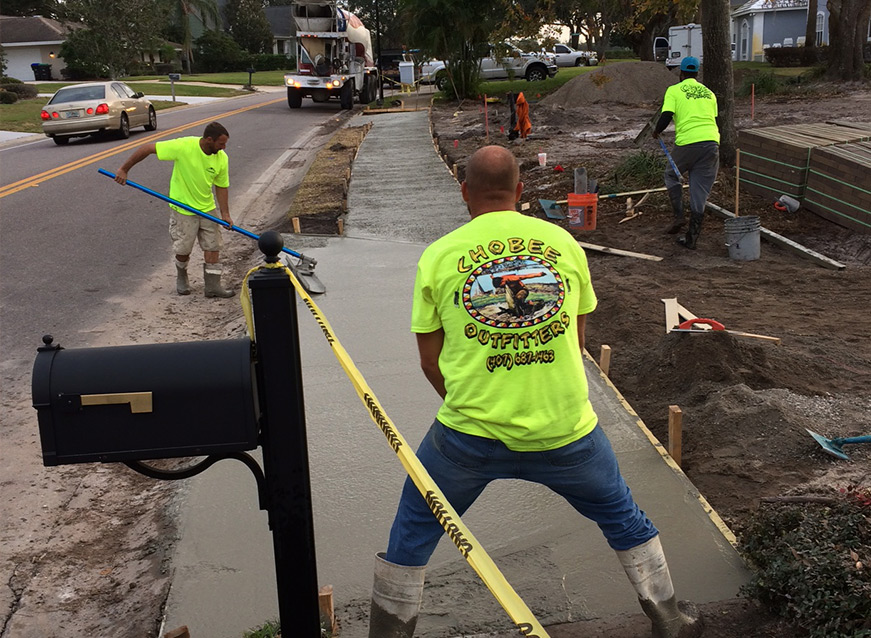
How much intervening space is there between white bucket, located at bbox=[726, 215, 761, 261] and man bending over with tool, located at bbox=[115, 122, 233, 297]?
17.1ft

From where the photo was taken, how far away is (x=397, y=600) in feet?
9.22

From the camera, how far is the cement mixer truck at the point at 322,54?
103 feet

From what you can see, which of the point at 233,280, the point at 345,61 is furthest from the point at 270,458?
the point at 345,61

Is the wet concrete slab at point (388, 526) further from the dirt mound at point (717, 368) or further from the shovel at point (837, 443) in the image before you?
the shovel at point (837, 443)

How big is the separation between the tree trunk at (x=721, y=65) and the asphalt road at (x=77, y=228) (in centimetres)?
761

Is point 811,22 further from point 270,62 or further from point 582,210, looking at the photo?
point 270,62

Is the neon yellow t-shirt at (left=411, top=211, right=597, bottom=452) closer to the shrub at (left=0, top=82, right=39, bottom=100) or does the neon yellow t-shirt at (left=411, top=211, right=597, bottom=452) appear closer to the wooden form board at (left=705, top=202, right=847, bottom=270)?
the wooden form board at (left=705, top=202, right=847, bottom=270)

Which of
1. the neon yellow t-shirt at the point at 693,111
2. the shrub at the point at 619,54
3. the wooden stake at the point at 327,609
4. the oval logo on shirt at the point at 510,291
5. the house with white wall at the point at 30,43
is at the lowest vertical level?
the wooden stake at the point at 327,609

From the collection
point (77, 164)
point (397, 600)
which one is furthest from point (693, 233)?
point (77, 164)

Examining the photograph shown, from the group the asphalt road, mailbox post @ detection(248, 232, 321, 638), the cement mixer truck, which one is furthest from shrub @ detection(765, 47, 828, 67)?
mailbox post @ detection(248, 232, 321, 638)

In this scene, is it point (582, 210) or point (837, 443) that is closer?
point (837, 443)

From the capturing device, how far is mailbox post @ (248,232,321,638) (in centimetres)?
243

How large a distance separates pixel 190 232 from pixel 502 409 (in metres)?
6.46

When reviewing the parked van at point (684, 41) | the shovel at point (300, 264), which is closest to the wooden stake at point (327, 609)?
the shovel at point (300, 264)
